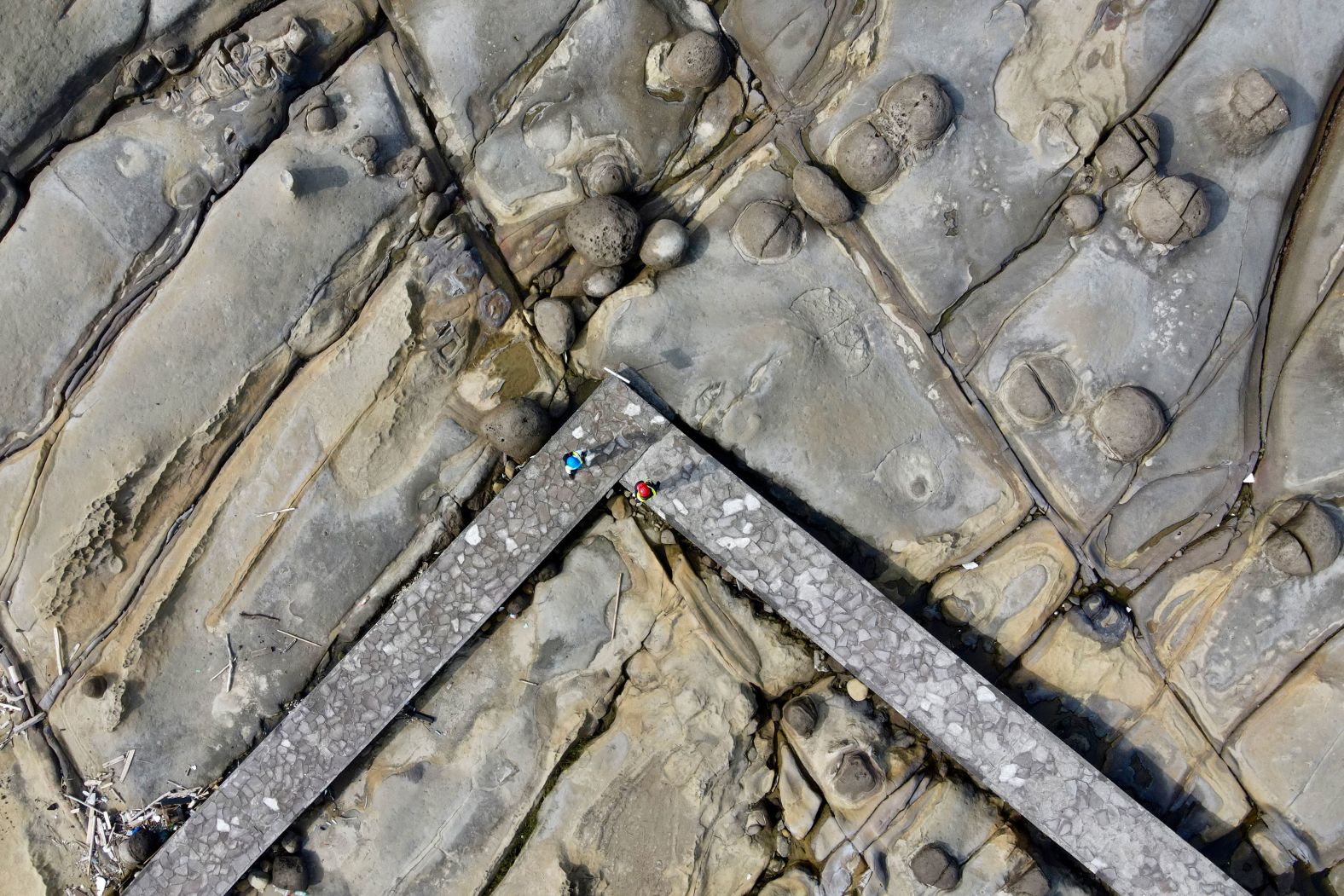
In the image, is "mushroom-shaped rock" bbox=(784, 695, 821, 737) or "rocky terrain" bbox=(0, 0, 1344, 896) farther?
"mushroom-shaped rock" bbox=(784, 695, 821, 737)

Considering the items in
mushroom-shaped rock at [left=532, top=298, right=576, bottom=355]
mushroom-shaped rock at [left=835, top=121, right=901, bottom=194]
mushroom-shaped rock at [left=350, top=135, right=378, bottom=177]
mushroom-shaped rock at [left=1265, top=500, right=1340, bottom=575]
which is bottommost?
mushroom-shaped rock at [left=1265, top=500, right=1340, bottom=575]

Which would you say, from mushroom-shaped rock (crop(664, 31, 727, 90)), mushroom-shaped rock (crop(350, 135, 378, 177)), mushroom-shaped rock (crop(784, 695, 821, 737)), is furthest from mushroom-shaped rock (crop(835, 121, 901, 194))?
mushroom-shaped rock (crop(784, 695, 821, 737))

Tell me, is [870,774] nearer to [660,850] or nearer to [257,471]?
[660,850]

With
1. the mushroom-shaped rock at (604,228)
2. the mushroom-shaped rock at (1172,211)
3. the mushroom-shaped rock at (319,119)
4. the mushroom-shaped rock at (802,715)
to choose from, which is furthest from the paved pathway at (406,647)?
the mushroom-shaped rock at (1172,211)

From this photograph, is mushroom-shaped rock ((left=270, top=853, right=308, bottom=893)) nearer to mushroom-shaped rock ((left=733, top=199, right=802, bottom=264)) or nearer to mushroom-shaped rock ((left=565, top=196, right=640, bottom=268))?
mushroom-shaped rock ((left=565, top=196, right=640, bottom=268))

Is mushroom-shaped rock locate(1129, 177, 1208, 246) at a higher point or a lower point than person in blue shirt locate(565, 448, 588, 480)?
higher

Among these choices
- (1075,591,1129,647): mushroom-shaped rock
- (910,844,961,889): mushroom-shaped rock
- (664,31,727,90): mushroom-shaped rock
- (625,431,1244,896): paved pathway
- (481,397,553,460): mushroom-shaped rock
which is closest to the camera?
(625,431,1244,896): paved pathway

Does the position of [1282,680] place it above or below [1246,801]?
above

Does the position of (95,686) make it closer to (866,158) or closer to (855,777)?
(855,777)

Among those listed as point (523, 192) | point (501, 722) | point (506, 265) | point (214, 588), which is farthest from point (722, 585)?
point (214, 588)
